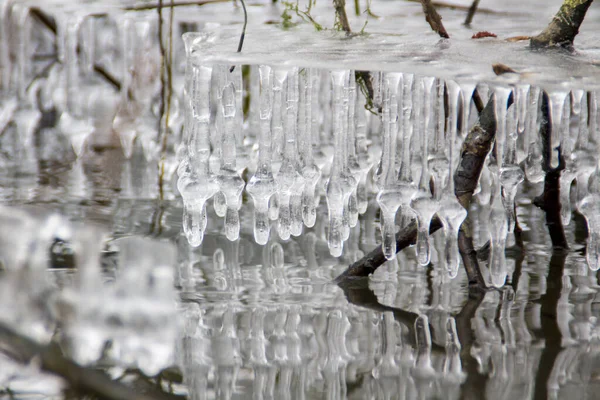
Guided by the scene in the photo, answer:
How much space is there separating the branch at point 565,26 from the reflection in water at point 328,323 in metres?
0.75

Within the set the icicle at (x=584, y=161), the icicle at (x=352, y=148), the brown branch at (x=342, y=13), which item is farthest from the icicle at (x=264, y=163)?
the icicle at (x=584, y=161)

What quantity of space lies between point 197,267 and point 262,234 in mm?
286

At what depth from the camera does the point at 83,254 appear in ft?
4.42

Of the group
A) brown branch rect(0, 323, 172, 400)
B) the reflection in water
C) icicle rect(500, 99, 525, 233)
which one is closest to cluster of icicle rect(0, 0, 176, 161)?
the reflection in water

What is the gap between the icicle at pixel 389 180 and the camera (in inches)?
90.8

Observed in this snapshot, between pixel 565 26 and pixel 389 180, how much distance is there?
0.71 m

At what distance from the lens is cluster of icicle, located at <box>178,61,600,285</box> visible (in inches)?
90.3

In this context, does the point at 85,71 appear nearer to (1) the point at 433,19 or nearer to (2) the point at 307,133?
(2) the point at 307,133

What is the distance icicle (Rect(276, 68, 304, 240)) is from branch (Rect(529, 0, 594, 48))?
76 cm

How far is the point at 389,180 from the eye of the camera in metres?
2.35

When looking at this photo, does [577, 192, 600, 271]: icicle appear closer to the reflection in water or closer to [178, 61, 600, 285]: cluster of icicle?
[178, 61, 600, 285]: cluster of icicle

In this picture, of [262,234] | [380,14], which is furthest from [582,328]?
[380,14]

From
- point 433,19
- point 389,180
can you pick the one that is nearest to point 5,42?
point 433,19

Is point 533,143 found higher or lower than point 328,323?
higher
